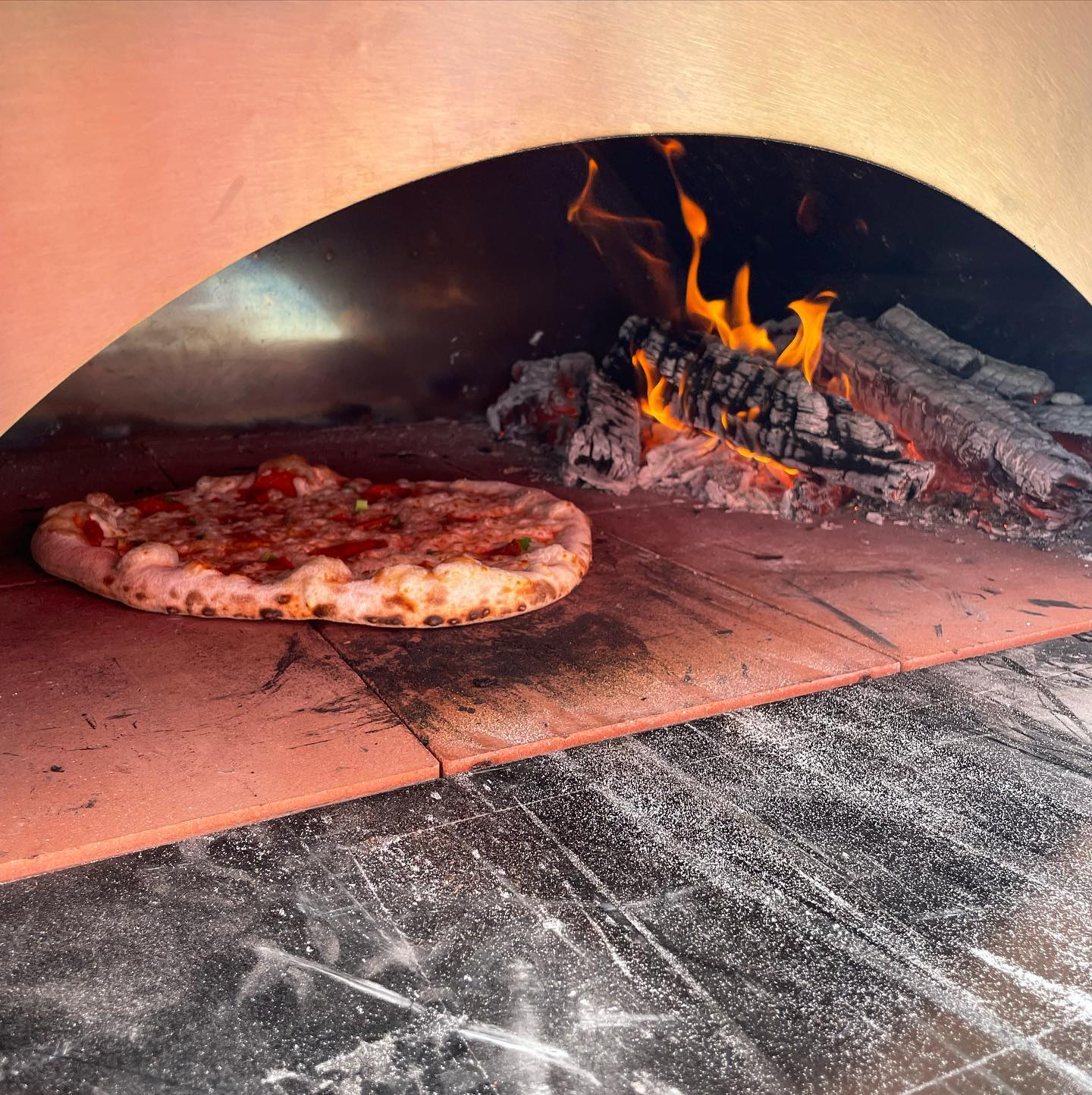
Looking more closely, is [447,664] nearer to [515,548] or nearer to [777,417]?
[515,548]

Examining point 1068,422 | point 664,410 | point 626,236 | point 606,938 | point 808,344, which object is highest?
point 626,236

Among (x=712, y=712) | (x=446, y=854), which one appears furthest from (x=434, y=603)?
(x=446, y=854)

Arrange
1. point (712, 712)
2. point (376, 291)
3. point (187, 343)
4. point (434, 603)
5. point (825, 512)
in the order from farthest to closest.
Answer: point (376, 291), point (187, 343), point (825, 512), point (434, 603), point (712, 712)

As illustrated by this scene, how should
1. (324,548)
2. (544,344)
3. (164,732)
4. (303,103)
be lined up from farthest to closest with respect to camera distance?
(544,344)
(324,548)
(164,732)
(303,103)

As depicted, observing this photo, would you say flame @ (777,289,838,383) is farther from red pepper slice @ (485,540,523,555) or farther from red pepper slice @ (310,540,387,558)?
red pepper slice @ (310,540,387,558)

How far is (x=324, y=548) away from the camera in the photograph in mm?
3369

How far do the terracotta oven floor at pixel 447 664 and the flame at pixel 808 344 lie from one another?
0.95 metres

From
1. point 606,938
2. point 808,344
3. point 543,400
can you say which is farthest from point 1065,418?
point 606,938

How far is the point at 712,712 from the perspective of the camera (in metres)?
2.58

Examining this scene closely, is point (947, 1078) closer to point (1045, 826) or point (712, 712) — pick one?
point (1045, 826)

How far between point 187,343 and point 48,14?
11.8ft

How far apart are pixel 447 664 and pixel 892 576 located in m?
1.58

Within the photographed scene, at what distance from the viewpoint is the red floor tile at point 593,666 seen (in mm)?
2457

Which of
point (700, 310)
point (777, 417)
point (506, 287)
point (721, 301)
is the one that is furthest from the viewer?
point (506, 287)
